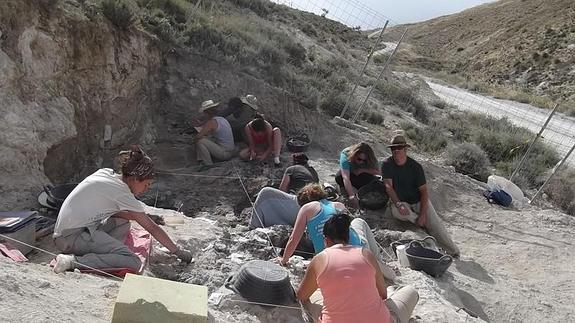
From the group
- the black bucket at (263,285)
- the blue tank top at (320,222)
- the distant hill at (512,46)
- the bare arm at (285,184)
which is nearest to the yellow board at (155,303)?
the black bucket at (263,285)

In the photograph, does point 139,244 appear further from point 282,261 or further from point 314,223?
point 314,223

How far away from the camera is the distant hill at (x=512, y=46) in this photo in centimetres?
3506

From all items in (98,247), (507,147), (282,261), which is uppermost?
(507,147)

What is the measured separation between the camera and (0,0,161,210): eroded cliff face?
6453mm

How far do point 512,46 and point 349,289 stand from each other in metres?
43.3

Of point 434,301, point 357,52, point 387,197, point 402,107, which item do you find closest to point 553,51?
point 357,52

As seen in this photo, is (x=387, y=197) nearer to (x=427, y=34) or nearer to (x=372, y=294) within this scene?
(x=372, y=294)

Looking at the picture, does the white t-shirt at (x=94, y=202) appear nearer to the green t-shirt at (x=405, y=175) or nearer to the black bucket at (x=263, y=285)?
the black bucket at (x=263, y=285)

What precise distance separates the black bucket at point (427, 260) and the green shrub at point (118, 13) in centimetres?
567

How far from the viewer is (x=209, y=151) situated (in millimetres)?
8930

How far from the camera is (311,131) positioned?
11086 millimetres

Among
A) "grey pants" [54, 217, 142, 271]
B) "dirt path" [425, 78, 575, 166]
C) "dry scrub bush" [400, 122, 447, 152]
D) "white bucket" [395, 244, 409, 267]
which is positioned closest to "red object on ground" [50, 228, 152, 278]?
"grey pants" [54, 217, 142, 271]

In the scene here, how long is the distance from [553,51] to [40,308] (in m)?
38.9

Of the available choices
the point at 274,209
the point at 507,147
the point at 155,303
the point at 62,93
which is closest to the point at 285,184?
the point at 274,209
